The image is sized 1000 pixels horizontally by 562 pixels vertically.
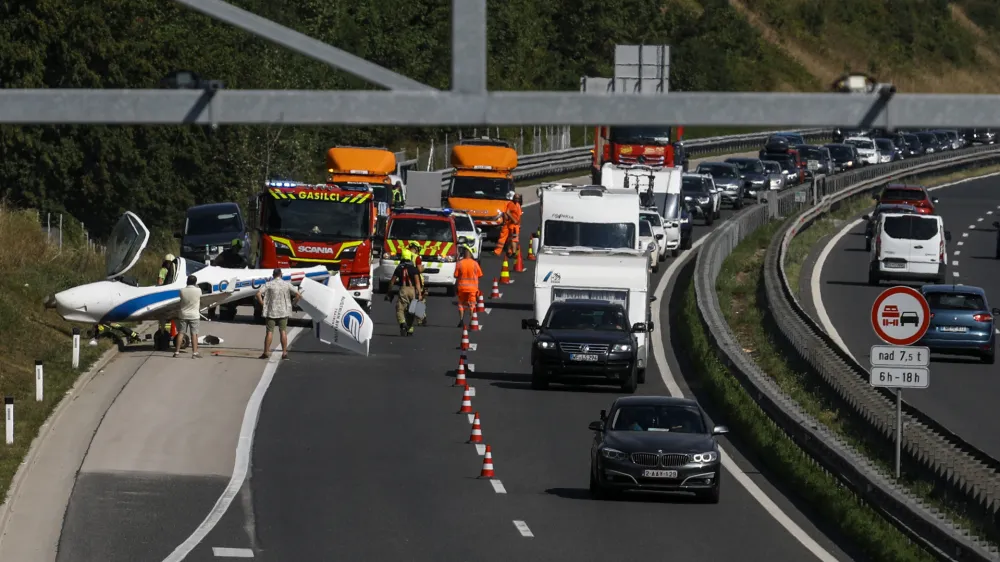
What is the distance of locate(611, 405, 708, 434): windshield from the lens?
2144cm

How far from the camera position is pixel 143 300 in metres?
32.2

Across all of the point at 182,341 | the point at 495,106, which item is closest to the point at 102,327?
the point at 182,341

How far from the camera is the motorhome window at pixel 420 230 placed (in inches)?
1660

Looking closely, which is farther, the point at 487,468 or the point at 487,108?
the point at 487,468

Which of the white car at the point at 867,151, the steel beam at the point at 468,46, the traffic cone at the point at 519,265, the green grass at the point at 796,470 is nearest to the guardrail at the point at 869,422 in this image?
the green grass at the point at 796,470

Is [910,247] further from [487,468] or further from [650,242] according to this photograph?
[487,468]

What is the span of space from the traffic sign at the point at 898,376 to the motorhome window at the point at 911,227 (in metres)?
27.1

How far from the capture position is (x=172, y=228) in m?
65.5

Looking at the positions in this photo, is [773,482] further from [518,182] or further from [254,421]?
[518,182]

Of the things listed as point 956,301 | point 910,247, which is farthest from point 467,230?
point 956,301

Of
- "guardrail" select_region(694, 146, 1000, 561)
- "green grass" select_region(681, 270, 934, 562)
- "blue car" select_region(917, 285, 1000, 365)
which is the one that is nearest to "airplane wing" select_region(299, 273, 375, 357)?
"green grass" select_region(681, 270, 934, 562)

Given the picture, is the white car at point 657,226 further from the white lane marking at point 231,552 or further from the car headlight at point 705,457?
the white lane marking at point 231,552

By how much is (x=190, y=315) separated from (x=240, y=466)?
8964mm

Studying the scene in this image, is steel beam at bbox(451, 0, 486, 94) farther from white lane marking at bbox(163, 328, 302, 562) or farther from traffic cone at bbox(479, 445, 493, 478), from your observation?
traffic cone at bbox(479, 445, 493, 478)
